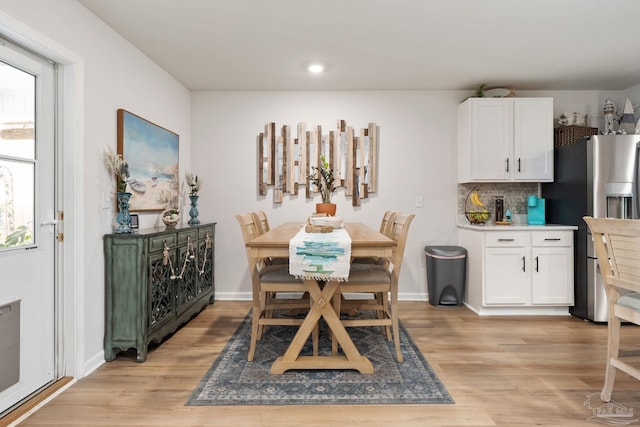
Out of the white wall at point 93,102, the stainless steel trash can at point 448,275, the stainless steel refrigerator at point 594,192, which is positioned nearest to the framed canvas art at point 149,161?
the white wall at point 93,102

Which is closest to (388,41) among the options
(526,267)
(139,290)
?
(526,267)

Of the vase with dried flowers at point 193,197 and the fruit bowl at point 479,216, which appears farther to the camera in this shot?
the fruit bowl at point 479,216

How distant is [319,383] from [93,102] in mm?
2340

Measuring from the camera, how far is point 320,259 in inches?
80.1

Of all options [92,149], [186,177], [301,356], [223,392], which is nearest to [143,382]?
[223,392]

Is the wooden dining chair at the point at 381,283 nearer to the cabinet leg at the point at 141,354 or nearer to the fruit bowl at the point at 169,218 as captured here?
the cabinet leg at the point at 141,354

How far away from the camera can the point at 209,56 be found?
3.12 m

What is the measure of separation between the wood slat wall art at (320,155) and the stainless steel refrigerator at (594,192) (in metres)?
1.93

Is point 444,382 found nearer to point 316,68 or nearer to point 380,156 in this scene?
point 380,156

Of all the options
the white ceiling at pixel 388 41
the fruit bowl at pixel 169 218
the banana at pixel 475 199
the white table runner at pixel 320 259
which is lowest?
the white table runner at pixel 320 259

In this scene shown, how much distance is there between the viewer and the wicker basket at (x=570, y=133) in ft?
12.0

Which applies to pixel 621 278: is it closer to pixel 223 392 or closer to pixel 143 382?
pixel 223 392

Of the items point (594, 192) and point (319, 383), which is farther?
point (594, 192)

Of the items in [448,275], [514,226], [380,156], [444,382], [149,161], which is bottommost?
[444,382]
